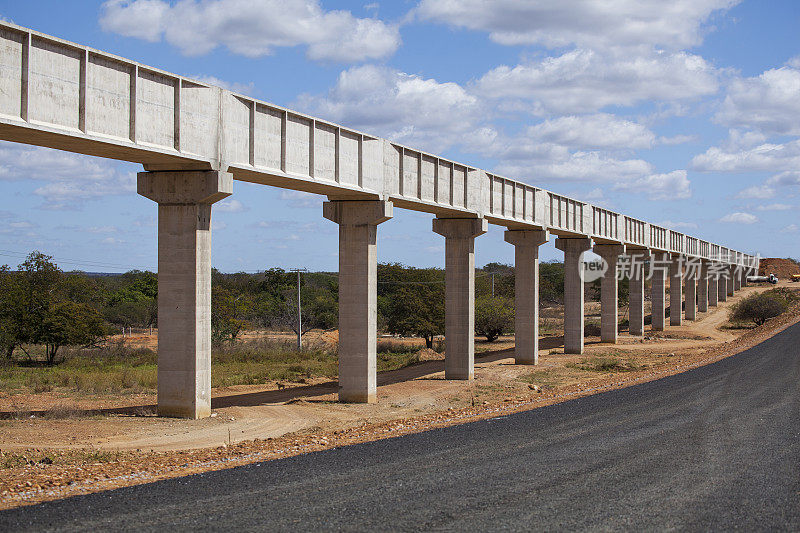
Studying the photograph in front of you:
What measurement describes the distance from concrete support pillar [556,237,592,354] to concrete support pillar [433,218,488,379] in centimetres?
1386

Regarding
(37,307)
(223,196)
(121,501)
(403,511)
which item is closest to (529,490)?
(403,511)

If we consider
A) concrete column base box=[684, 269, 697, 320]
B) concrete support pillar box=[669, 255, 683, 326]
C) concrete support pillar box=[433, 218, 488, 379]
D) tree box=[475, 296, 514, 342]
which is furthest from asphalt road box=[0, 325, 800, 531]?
concrete column base box=[684, 269, 697, 320]

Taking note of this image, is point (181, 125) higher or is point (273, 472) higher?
point (181, 125)

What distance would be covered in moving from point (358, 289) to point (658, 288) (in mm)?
44626

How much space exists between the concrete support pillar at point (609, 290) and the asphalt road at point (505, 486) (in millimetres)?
32395

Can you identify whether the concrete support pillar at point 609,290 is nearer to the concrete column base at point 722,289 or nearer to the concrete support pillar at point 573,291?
the concrete support pillar at point 573,291

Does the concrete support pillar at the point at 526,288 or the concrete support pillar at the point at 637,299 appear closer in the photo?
the concrete support pillar at the point at 526,288

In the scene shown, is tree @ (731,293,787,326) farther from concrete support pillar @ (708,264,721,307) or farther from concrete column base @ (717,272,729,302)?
concrete column base @ (717,272,729,302)

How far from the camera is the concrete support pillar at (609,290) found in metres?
47.8

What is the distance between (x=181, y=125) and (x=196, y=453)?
22.1 feet

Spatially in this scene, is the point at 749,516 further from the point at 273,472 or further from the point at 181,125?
the point at 181,125

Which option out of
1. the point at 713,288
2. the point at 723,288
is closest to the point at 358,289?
the point at 713,288

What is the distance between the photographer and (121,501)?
929cm

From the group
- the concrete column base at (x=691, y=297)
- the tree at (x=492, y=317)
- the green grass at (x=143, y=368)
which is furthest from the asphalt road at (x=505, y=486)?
the concrete column base at (x=691, y=297)
